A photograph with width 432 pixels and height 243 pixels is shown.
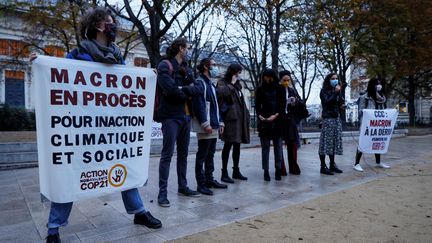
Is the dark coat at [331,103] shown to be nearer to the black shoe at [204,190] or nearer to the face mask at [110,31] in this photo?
the black shoe at [204,190]

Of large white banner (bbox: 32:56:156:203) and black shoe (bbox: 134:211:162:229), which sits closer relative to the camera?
large white banner (bbox: 32:56:156:203)

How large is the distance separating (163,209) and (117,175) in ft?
3.35

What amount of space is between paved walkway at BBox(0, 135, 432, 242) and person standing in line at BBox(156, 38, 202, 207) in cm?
53

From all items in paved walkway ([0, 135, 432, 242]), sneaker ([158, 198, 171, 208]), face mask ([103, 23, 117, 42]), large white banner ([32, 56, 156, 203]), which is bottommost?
paved walkway ([0, 135, 432, 242])

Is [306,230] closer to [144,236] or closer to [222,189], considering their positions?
[144,236]

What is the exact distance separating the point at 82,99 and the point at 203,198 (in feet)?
7.59

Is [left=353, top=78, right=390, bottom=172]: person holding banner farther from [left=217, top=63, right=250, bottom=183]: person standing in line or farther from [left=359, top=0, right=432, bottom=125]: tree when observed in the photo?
[left=359, top=0, right=432, bottom=125]: tree

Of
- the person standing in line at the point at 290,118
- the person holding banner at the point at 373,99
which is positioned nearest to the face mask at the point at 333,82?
the person standing in line at the point at 290,118

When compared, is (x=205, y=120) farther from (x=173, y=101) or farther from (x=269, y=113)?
(x=269, y=113)

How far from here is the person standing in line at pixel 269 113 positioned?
6129mm

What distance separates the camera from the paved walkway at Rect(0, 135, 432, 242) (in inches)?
134

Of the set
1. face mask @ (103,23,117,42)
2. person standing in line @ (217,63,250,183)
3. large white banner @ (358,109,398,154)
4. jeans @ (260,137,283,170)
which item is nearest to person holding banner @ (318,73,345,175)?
large white banner @ (358,109,398,154)

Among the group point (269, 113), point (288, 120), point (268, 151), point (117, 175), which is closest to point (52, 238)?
point (117, 175)

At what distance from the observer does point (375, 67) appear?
74.0ft
